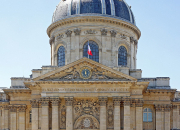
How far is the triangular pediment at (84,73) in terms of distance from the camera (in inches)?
1460

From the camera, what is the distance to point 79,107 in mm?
37969

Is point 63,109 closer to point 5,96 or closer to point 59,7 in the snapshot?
point 5,96

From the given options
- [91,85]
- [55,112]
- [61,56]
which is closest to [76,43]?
[61,56]

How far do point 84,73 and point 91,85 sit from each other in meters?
1.54

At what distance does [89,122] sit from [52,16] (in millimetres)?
20075

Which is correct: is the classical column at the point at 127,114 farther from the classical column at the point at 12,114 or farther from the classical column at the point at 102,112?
the classical column at the point at 12,114

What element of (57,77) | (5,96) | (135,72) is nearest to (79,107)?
(57,77)

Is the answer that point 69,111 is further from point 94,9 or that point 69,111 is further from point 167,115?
point 94,9

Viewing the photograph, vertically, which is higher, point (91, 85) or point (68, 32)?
point (68, 32)

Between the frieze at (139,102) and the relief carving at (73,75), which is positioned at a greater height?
the relief carving at (73,75)

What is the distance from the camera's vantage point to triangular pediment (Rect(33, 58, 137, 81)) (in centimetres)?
3709

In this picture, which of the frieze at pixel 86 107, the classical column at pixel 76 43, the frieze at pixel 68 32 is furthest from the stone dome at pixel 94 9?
the frieze at pixel 86 107

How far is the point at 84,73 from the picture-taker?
3722cm

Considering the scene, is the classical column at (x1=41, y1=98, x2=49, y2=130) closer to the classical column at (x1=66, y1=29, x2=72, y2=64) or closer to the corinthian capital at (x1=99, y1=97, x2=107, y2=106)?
the corinthian capital at (x1=99, y1=97, x2=107, y2=106)
